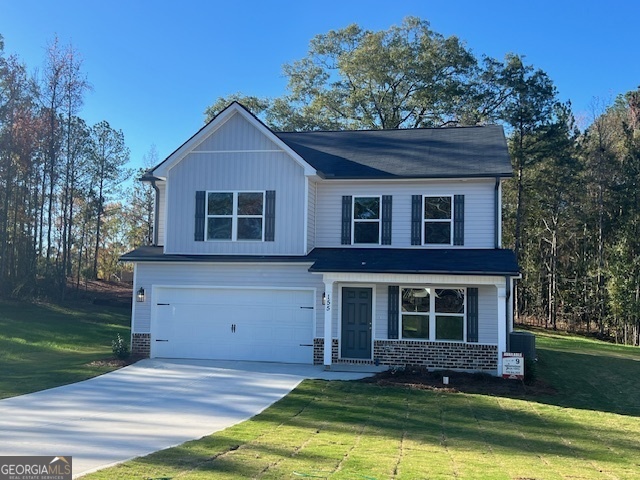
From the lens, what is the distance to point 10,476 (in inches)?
213

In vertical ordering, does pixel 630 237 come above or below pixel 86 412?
above

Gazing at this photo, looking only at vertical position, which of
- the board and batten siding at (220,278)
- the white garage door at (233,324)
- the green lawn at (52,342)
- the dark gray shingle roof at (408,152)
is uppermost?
the dark gray shingle roof at (408,152)

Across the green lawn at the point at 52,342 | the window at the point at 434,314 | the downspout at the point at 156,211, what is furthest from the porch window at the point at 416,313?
the downspout at the point at 156,211

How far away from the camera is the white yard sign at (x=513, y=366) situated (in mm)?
13060

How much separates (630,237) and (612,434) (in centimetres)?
2378

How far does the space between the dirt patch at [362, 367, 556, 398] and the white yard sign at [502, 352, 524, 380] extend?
138 millimetres

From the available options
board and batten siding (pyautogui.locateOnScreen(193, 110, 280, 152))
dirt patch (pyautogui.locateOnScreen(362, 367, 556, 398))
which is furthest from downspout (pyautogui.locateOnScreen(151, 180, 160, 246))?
dirt patch (pyautogui.locateOnScreen(362, 367, 556, 398))

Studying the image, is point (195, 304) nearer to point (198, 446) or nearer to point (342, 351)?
point (342, 351)

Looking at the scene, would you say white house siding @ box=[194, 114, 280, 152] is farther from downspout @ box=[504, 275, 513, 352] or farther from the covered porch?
downspout @ box=[504, 275, 513, 352]

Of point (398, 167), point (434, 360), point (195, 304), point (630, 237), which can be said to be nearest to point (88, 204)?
point (195, 304)

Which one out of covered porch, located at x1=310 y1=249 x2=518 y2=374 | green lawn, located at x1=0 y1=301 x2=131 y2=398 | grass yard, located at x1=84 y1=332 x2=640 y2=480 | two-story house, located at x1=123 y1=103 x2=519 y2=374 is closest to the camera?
grass yard, located at x1=84 y1=332 x2=640 y2=480

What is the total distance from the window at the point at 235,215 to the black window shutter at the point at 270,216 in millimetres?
141

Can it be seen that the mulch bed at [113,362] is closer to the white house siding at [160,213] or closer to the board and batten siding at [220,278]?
the board and batten siding at [220,278]

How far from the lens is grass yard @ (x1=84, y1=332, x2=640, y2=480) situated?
5.99 metres
